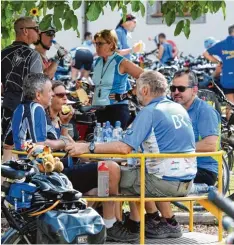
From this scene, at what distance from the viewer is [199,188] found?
7613 millimetres

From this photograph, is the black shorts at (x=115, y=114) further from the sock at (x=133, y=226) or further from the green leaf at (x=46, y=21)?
the sock at (x=133, y=226)

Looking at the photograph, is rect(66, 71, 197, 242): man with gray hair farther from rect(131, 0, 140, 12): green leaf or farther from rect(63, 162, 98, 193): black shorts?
rect(131, 0, 140, 12): green leaf

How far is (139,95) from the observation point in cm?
742

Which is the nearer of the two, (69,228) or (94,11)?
(69,228)

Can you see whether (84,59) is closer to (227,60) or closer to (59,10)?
(227,60)

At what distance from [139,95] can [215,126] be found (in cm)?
100

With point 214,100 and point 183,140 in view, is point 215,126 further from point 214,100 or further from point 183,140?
point 214,100

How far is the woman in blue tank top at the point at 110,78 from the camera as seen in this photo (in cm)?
988

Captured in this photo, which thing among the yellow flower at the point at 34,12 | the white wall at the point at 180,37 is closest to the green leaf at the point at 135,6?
the yellow flower at the point at 34,12

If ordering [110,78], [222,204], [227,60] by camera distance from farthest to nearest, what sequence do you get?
[227,60] < [110,78] < [222,204]

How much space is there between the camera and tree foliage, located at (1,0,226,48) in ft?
26.2

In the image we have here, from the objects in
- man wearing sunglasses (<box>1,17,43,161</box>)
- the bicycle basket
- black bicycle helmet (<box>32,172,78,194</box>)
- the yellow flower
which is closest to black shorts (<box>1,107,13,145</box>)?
man wearing sunglasses (<box>1,17,43,161</box>)

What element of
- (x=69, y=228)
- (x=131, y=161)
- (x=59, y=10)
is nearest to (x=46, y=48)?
(x=59, y=10)

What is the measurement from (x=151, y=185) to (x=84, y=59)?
18.7 m
